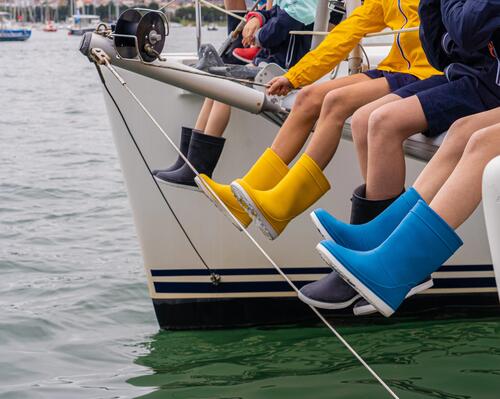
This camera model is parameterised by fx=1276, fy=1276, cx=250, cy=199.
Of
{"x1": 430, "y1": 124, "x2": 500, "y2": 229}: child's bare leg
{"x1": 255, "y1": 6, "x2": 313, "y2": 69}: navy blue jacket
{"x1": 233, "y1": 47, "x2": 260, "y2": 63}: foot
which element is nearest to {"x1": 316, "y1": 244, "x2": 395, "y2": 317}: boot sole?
{"x1": 430, "y1": 124, "x2": 500, "y2": 229}: child's bare leg

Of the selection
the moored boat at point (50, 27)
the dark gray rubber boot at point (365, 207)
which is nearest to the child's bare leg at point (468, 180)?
the dark gray rubber boot at point (365, 207)

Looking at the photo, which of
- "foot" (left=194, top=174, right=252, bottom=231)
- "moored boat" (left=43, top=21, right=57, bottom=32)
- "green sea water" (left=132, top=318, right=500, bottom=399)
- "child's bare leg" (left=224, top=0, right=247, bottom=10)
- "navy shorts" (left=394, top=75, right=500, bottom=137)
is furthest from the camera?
"moored boat" (left=43, top=21, right=57, bottom=32)

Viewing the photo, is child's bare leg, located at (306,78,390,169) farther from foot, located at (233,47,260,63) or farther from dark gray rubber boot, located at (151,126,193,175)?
foot, located at (233,47,260,63)

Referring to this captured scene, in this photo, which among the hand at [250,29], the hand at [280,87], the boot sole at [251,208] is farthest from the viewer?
the hand at [250,29]

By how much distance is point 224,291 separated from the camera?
21.4ft

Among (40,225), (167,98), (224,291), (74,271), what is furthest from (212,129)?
(40,225)

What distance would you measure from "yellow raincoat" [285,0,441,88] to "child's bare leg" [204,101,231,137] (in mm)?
858

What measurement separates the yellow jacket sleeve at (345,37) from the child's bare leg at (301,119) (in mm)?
148

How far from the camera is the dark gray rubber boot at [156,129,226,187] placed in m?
6.09

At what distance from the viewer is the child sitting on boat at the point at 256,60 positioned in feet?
20.0

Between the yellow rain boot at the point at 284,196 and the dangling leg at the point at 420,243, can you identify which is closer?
the dangling leg at the point at 420,243

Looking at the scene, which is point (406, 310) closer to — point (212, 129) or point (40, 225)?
point (212, 129)

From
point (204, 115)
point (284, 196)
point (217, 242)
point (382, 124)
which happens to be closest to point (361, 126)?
point (382, 124)

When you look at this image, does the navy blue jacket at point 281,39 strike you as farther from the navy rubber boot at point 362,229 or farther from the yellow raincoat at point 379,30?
the navy rubber boot at point 362,229
